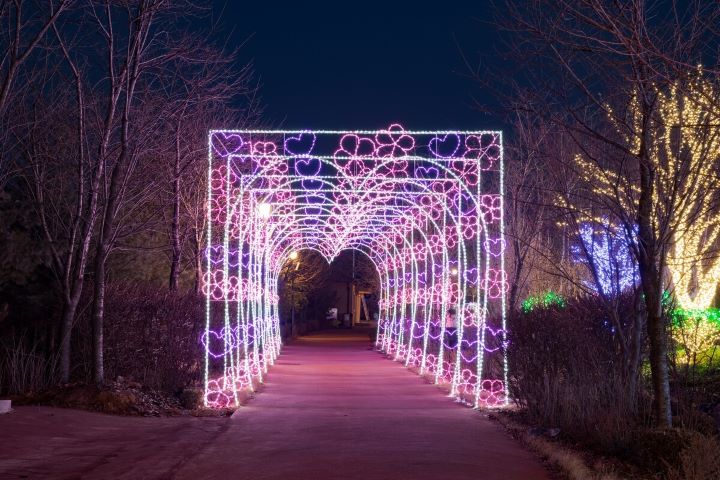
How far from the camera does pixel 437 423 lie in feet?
39.7

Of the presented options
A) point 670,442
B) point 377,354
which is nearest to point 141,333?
point 670,442

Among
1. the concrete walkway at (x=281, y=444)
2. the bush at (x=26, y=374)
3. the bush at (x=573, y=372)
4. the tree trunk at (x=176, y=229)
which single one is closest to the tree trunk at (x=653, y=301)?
the bush at (x=573, y=372)

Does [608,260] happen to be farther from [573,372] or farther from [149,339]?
[149,339]

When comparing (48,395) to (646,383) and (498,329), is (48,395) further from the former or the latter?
(646,383)

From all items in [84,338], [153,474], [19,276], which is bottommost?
[153,474]

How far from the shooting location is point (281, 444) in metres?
10.1

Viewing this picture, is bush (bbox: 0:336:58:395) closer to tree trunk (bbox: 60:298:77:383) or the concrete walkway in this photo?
tree trunk (bbox: 60:298:77:383)

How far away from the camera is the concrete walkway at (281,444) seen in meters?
8.47

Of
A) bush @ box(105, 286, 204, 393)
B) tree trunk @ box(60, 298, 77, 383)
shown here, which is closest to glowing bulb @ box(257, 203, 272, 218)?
bush @ box(105, 286, 204, 393)

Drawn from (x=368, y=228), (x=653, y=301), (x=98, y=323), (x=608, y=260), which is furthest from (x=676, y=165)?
(x=368, y=228)

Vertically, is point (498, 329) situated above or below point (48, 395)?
above

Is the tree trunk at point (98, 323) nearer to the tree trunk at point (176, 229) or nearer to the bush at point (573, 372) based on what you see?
the tree trunk at point (176, 229)

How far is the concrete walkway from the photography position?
27.8ft

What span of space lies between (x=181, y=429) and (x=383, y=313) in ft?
87.1
